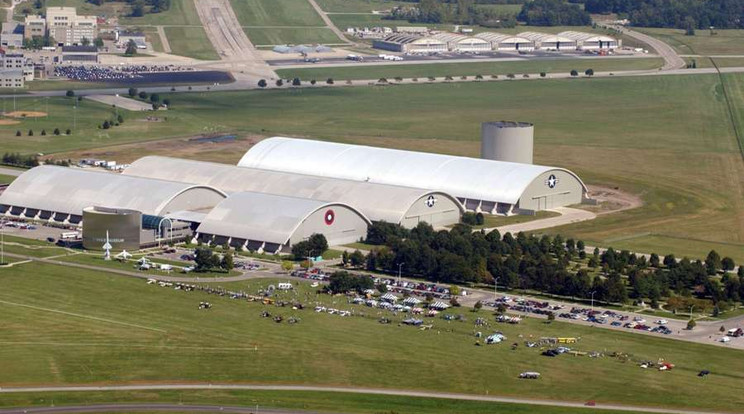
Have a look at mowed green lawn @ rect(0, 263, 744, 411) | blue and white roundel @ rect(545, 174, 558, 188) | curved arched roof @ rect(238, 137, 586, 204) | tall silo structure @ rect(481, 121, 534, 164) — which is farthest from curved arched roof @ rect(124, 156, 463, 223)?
mowed green lawn @ rect(0, 263, 744, 411)

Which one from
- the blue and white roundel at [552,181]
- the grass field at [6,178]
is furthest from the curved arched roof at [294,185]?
the grass field at [6,178]

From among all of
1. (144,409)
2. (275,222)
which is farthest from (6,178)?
(144,409)

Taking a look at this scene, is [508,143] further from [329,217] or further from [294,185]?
[329,217]

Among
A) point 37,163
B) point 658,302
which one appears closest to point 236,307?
point 658,302

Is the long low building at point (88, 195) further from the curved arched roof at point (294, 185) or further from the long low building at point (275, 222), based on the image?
the curved arched roof at point (294, 185)

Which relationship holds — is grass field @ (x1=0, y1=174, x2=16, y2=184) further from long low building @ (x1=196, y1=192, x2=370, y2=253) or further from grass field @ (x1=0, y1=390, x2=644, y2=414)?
grass field @ (x1=0, y1=390, x2=644, y2=414)
